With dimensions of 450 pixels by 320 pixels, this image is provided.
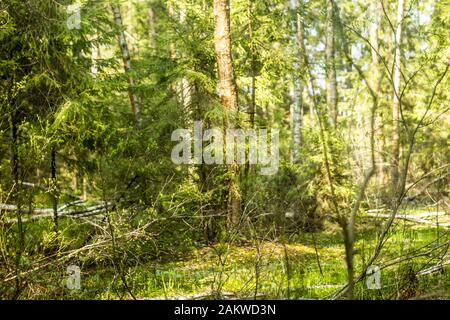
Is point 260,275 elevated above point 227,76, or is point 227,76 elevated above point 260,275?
point 227,76

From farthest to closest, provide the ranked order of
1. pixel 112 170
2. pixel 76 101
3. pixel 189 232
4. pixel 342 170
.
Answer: pixel 342 170 < pixel 189 232 < pixel 112 170 < pixel 76 101

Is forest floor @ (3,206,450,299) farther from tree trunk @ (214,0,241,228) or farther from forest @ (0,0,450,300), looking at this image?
tree trunk @ (214,0,241,228)

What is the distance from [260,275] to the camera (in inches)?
215

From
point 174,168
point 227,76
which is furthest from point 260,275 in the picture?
point 227,76

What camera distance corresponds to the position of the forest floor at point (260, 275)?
465 centimetres

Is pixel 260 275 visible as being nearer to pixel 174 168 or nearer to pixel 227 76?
pixel 174 168

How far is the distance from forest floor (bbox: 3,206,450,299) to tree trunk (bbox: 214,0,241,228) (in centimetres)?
82

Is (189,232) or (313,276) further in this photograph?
(189,232)

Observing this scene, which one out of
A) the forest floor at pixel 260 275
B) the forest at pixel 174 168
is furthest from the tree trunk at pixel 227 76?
the forest floor at pixel 260 275

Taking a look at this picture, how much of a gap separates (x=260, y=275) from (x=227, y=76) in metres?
4.68

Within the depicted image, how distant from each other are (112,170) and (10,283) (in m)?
A: 3.63

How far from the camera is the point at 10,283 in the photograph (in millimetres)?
4930
